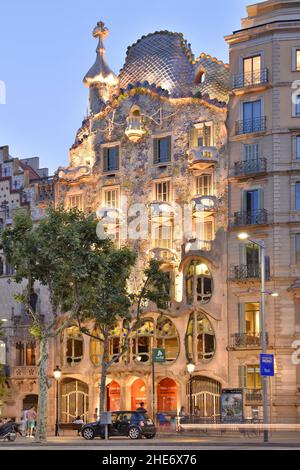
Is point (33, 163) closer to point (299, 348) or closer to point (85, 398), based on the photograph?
point (85, 398)

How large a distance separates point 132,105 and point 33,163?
56.2ft

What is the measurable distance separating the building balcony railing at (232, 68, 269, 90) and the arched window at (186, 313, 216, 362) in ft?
47.1

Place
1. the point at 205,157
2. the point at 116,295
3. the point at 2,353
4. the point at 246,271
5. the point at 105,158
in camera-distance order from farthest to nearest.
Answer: the point at 2,353 < the point at 105,158 < the point at 205,157 < the point at 246,271 < the point at 116,295

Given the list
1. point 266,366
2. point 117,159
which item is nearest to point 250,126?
point 117,159

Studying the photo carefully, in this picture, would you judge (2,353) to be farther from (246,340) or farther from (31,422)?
(246,340)

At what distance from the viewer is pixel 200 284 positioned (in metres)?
66.1

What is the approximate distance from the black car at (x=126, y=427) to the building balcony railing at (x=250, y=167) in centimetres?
1841

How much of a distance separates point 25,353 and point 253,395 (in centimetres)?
1853

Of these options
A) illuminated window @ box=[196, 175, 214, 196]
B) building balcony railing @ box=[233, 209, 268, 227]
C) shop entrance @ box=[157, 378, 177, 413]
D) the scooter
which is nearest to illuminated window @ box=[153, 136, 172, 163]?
illuminated window @ box=[196, 175, 214, 196]

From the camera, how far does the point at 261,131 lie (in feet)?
213

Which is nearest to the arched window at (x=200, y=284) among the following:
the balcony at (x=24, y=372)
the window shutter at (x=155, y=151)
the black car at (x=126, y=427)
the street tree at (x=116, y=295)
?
the street tree at (x=116, y=295)

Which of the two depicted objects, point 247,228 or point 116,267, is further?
point 247,228
